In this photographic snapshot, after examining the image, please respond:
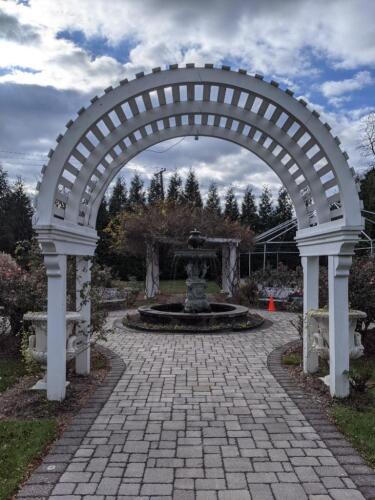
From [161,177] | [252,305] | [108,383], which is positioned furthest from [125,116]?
[161,177]

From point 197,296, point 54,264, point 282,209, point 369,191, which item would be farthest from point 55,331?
point 282,209

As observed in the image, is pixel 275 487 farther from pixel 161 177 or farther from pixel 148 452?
pixel 161 177

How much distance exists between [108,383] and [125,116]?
3373mm

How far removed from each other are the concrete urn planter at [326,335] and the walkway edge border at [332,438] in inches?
22.2

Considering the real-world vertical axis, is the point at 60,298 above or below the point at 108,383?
above

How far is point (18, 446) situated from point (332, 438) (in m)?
2.69

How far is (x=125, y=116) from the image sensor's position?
472cm

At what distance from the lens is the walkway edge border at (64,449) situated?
2.71 meters

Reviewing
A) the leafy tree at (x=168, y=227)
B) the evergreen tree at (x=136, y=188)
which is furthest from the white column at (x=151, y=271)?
the evergreen tree at (x=136, y=188)

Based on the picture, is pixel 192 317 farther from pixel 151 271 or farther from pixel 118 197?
pixel 118 197

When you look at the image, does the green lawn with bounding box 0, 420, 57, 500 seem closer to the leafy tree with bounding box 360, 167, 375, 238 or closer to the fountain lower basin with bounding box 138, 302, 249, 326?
the fountain lower basin with bounding box 138, 302, 249, 326

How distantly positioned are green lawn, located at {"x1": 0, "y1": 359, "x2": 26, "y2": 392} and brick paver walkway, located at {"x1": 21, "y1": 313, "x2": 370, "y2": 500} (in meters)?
1.42

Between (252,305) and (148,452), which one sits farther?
(252,305)

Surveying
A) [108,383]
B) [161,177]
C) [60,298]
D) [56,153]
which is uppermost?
[161,177]
